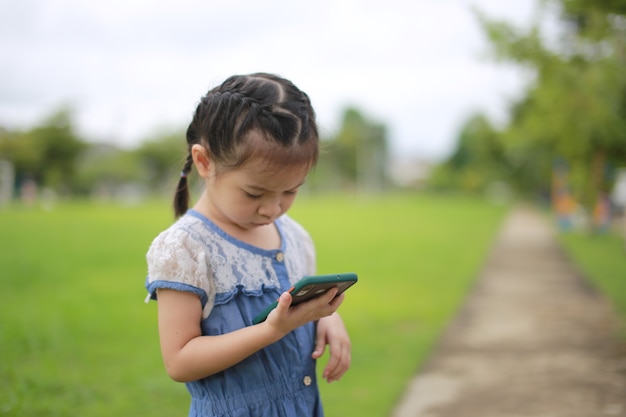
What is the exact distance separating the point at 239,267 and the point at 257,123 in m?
0.38

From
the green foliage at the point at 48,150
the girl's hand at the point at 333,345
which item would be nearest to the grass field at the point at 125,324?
the girl's hand at the point at 333,345

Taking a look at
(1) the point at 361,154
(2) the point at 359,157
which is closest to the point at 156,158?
(2) the point at 359,157

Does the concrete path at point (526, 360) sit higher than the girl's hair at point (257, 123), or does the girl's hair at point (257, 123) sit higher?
the girl's hair at point (257, 123)

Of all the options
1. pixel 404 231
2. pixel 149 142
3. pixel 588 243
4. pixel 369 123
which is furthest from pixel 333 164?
pixel 588 243

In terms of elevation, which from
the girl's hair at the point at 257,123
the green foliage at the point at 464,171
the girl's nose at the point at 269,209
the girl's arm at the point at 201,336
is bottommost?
the green foliage at the point at 464,171

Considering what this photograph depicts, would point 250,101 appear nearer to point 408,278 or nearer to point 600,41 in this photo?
point 600,41

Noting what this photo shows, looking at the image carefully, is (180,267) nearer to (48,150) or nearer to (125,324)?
(125,324)

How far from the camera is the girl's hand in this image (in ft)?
5.74

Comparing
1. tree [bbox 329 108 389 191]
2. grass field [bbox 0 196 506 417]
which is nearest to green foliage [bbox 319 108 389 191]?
tree [bbox 329 108 389 191]

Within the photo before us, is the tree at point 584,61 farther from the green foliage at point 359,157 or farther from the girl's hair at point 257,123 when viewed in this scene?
the green foliage at point 359,157

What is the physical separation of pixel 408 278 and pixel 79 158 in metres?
41.7

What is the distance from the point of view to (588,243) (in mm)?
12844

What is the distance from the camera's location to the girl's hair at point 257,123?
1503mm

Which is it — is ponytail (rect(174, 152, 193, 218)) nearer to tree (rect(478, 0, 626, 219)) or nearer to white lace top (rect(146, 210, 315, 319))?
white lace top (rect(146, 210, 315, 319))
